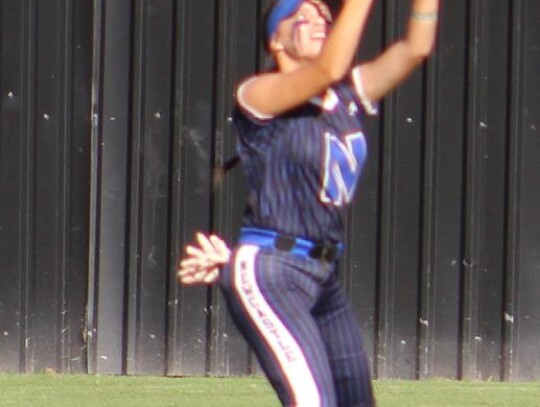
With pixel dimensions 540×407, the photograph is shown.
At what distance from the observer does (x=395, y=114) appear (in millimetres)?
8211

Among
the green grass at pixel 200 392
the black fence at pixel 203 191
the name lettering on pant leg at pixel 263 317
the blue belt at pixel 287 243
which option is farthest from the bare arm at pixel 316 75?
the black fence at pixel 203 191

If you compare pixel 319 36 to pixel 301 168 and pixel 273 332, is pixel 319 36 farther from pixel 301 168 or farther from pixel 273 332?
pixel 273 332

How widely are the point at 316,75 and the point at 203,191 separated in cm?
393

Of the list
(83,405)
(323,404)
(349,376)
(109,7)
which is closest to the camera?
(323,404)

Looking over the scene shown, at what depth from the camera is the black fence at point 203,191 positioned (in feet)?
26.8

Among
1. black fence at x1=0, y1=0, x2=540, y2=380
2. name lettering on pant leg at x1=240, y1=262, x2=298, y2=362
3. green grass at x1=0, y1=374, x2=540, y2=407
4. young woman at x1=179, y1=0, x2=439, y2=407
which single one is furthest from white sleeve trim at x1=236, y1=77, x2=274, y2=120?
black fence at x1=0, y1=0, x2=540, y2=380

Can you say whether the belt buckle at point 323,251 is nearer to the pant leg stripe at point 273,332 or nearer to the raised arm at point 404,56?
the pant leg stripe at point 273,332

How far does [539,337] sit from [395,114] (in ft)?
4.76

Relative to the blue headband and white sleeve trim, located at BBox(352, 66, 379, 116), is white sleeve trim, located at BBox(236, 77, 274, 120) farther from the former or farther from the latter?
white sleeve trim, located at BBox(352, 66, 379, 116)

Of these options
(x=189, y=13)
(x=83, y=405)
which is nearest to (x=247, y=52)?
(x=189, y=13)

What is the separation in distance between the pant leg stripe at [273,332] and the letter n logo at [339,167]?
28 centimetres

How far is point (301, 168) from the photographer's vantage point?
450cm

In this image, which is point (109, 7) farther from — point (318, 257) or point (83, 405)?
point (318, 257)

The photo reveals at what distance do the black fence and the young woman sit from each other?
3.51 meters
